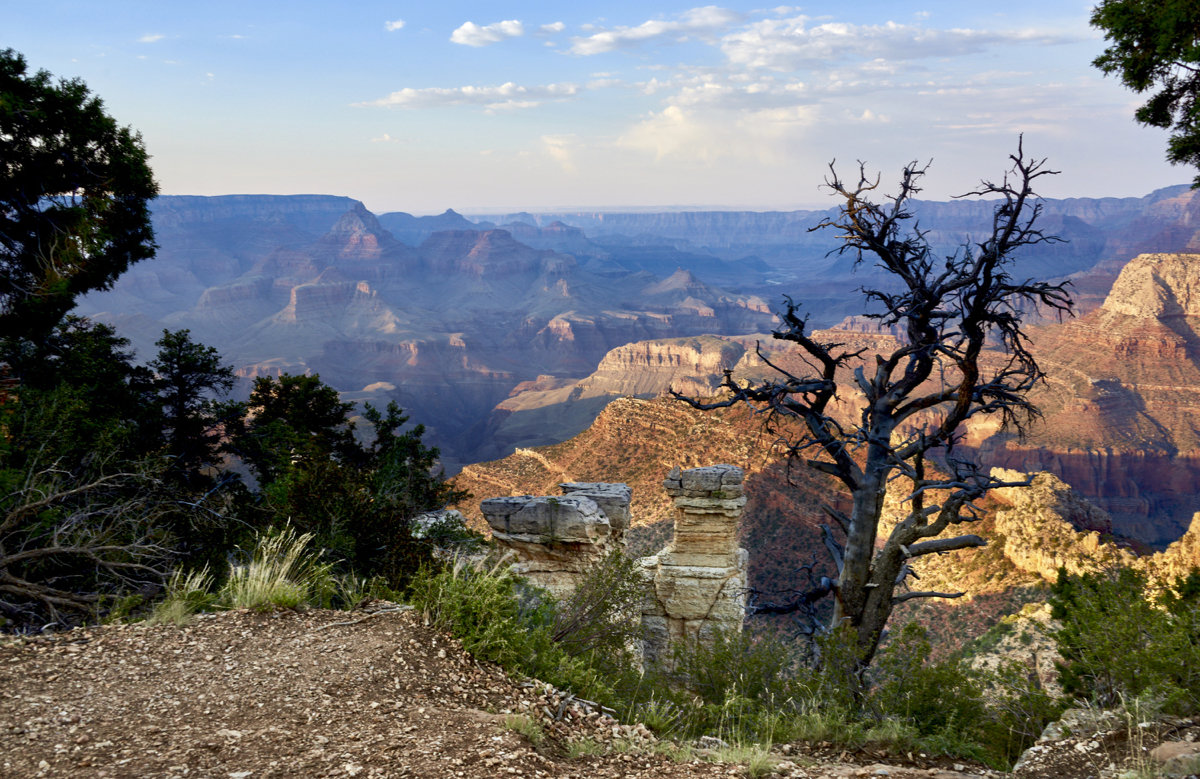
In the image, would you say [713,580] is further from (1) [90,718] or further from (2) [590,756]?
(1) [90,718]

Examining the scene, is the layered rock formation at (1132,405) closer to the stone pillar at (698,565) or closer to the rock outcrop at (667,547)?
the stone pillar at (698,565)

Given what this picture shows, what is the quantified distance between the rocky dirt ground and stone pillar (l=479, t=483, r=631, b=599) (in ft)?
24.6

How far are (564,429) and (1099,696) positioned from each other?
501ft

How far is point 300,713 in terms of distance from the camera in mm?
4605

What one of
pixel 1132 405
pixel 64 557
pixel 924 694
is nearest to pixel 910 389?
pixel 924 694

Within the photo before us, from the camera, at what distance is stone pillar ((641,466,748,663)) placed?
1529 cm

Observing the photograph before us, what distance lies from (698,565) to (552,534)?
168 inches

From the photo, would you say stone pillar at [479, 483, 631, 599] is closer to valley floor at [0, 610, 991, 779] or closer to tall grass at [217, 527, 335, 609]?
tall grass at [217, 527, 335, 609]

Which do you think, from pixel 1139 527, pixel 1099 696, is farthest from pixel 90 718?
pixel 1139 527

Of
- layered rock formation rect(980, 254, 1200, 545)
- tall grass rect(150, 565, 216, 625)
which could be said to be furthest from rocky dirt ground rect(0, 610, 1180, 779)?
layered rock formation rect(980, 254, 1200, 545)

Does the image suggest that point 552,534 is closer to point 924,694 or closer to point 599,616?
point 599,616

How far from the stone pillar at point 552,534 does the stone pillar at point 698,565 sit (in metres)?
2.34

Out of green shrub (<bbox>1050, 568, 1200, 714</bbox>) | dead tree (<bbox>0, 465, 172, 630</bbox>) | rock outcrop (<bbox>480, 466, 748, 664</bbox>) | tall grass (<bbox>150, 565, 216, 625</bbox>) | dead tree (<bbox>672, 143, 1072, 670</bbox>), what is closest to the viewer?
green shrub (<bbox>1050, 568, 1200, 714</bbox>)

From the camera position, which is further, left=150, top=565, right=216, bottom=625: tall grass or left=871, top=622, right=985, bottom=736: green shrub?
left=871, top=622, right=985, bottom=736: green shrub
